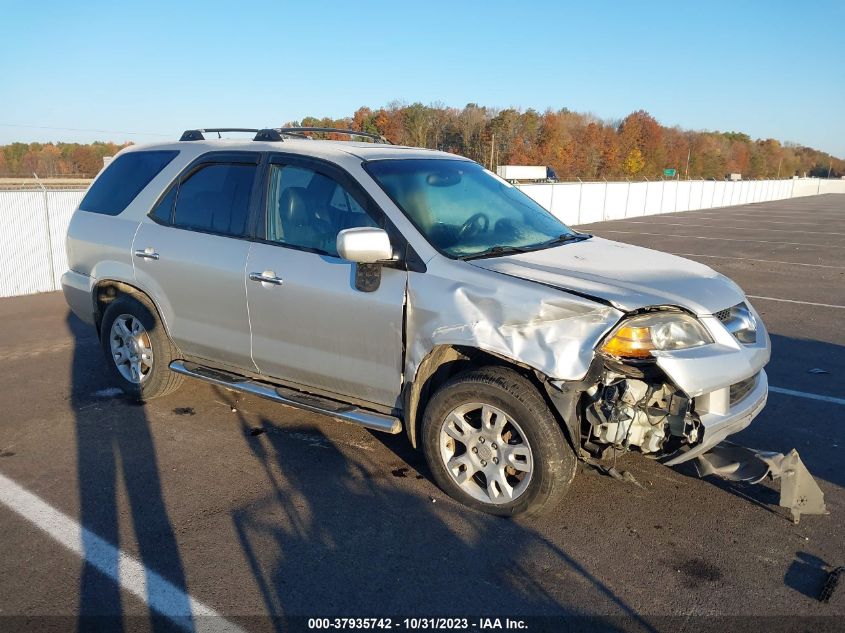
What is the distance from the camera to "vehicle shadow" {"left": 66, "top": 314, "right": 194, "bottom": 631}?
3049 mm

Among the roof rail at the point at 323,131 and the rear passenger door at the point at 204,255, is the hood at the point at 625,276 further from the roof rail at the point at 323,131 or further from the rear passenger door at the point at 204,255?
the roof rail at the point at 323,131

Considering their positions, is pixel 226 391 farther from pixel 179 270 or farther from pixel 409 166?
pixel 409 166

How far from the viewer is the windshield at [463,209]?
13.7 ft

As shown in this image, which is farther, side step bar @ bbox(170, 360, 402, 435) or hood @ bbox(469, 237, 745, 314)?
side step bar @ bbox(170, 360, 402, 435)

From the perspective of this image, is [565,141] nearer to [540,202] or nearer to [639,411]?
[540,202]

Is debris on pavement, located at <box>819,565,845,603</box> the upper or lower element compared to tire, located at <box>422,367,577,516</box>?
lower

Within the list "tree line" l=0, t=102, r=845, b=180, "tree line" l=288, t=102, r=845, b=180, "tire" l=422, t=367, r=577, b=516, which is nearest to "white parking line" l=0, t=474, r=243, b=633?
"tire" l=422, t=367, r=577, b=516

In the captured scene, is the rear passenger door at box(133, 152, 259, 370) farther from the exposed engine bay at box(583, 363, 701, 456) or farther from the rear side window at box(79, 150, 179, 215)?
the exposed engine bay at box(583, 363, 701, 456)

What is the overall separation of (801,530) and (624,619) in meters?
1.38

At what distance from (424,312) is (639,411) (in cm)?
124

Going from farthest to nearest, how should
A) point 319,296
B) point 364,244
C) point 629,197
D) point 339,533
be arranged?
point 629,197
point 319,296
point 364,244
point 339,533

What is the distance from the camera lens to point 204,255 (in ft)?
16.0

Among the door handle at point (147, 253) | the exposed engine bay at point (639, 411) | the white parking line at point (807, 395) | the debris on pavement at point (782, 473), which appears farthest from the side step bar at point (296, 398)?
the white parking line at point (807, 395)

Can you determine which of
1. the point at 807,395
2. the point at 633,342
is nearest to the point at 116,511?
the point at 633,342
